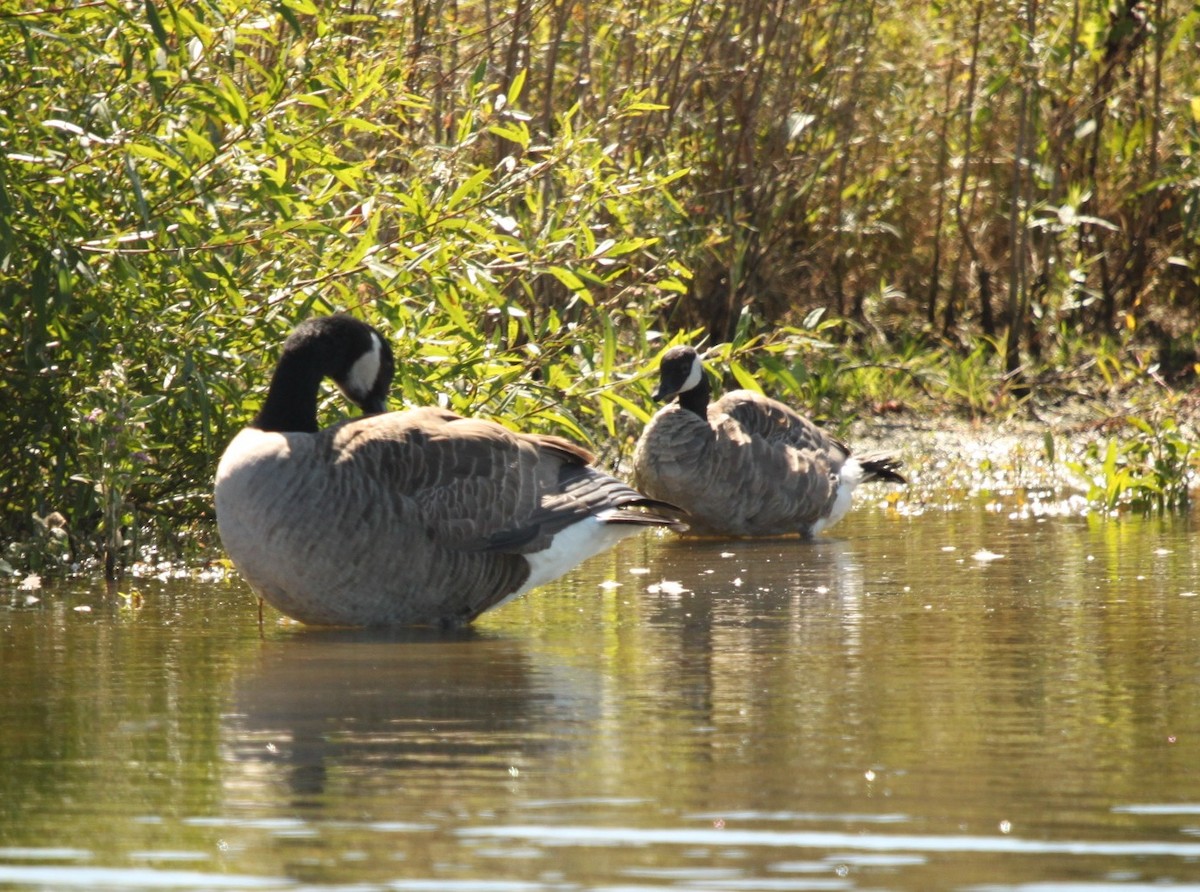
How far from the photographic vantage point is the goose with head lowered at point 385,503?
662 centimetres

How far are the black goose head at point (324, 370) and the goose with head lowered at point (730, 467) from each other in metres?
2.51

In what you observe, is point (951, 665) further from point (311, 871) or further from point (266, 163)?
point (266, 163)

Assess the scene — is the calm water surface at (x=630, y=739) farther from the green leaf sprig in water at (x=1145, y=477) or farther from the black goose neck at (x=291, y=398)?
the green leaf sprig in water at (x=1145, y=477)

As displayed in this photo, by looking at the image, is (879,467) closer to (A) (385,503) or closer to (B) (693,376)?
(B) (693,376)

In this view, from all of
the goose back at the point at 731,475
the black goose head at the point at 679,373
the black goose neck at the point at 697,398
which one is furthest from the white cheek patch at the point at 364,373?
the black goose neck at the point at 697,398

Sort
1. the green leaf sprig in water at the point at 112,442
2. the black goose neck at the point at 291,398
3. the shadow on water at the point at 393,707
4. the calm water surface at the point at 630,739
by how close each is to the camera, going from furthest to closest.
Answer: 1. the green leaf sprig in water at the point at 112,442
2. the black goose neck at the point at 291,398
3. the shadow on water at the point at 393,707
4. the calm water surface at the point at 630,739

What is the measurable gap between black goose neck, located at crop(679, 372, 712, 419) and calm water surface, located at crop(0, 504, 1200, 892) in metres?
2.39

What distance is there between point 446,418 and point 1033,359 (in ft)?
25.6

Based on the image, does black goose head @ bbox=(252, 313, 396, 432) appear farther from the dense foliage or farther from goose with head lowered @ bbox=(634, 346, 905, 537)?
goose with head lowered @ bbox=(634, 346, 905, 537)

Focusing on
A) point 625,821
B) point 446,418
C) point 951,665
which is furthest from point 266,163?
point 625,821

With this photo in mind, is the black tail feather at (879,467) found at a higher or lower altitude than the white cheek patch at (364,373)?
lower

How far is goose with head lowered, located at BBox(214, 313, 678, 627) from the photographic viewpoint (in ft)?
21.7

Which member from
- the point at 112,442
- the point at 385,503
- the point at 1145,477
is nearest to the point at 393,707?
the point at 385,503

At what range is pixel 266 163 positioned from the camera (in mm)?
7781
